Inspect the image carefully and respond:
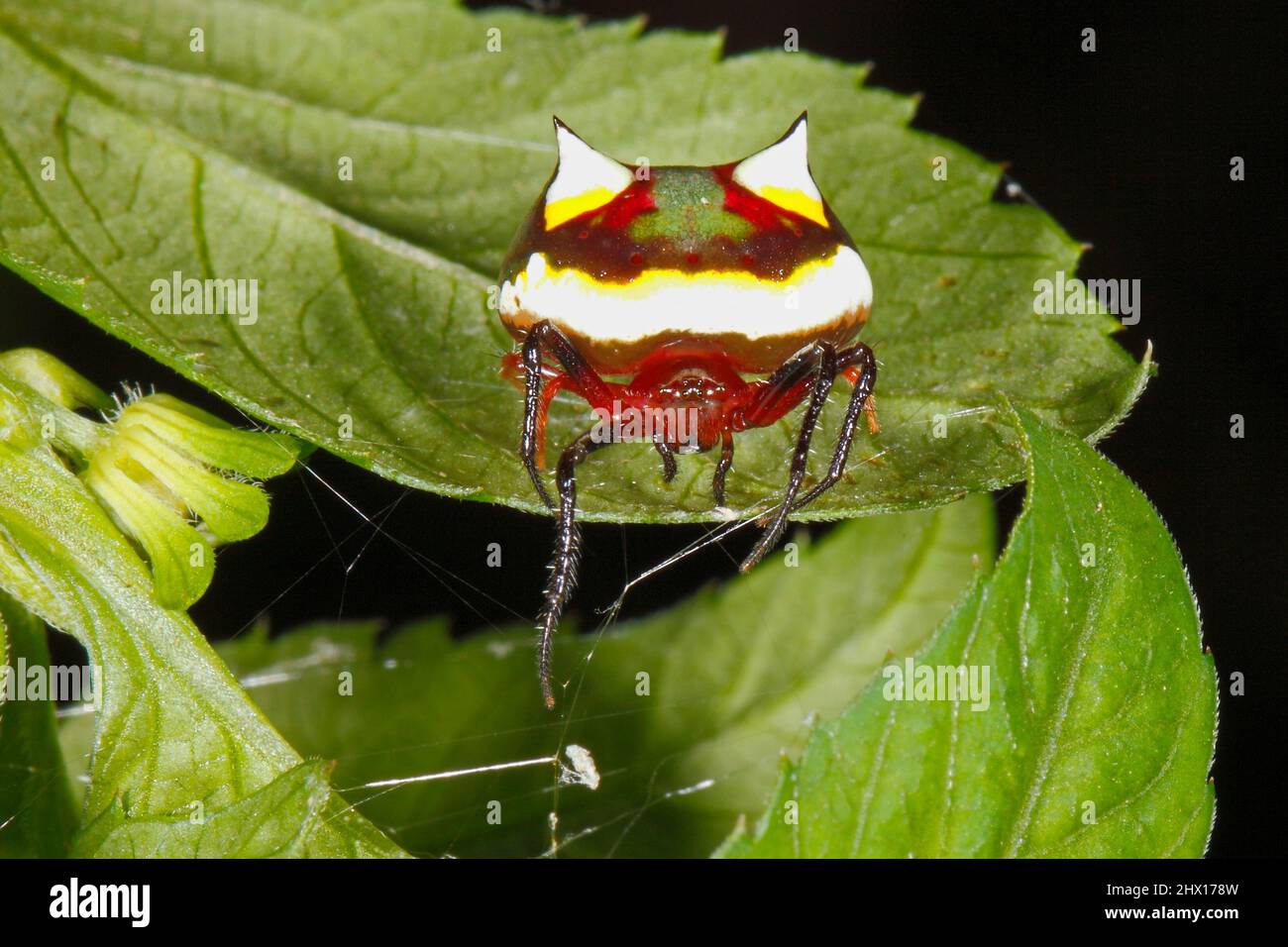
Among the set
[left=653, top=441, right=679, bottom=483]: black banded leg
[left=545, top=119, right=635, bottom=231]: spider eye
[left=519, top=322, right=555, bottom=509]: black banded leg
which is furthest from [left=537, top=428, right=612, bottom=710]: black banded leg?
[left=545, top=119, right=635, bottom=231]: spider eye

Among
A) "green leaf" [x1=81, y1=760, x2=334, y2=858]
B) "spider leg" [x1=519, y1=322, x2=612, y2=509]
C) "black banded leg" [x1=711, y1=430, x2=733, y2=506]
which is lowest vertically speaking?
"green leaf" [x1=81, y1=760, x2=334, y2=858]

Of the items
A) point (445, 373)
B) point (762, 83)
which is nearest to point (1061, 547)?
point (445, 373)

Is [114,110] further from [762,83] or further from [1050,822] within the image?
[1050,822]

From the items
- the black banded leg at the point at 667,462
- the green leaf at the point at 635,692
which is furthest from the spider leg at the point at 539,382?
the green leaf at the point at 635,692

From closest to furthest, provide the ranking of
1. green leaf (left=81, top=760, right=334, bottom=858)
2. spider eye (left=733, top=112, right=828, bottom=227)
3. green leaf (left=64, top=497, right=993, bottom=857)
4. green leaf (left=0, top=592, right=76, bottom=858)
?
green leaf (left=81, top=760, right=334, bottom=858) → green leaf (left=0, top=592, right=76, bottom=858) → spider eye (left=733, top=112, right=828, bottom=227) → green leaf (left=64, top=497, right=993, bottom=857)

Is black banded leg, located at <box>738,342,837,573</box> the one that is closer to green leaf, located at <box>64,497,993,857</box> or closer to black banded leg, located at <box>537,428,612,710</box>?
black banded leg, located at <box>537,428,612,710</box>
